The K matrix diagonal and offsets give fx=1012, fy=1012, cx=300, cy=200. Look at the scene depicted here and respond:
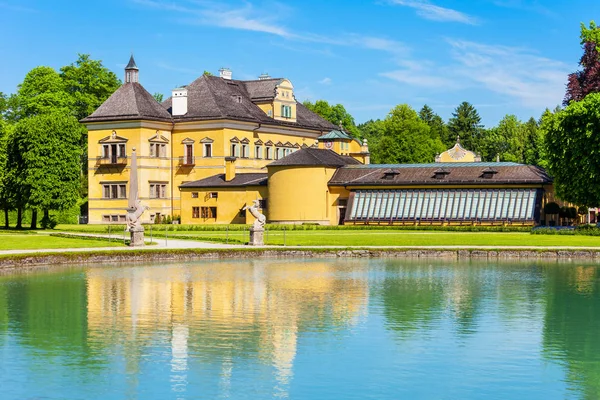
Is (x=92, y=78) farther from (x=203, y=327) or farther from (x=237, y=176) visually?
(x=203, y=327)

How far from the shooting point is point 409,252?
47.5 meters

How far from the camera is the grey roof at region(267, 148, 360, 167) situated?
7471 cm

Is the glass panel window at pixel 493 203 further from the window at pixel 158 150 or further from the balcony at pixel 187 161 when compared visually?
the window at pixel 158 150

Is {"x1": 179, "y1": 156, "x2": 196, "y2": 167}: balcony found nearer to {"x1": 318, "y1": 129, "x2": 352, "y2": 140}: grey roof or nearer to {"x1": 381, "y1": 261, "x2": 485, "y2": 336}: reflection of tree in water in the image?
{"x1": 318, "y1": 129, "x2": 352, "y2": 140}: grey roof

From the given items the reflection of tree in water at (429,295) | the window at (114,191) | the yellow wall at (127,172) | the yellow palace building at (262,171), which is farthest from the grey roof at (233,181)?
the reflection of tree in water at (429,295)

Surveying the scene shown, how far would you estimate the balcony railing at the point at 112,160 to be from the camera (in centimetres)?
8181

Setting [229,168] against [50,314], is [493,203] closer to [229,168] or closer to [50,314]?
[229,168]

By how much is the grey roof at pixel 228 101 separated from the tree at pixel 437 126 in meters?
39.3

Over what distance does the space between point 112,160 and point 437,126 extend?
65030mm

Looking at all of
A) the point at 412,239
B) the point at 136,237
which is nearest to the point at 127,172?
the point at 136,237

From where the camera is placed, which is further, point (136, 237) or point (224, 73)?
point (224, 73)

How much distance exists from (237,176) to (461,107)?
59.2 meters

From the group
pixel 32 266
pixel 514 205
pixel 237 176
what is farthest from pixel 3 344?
pixel 237 176

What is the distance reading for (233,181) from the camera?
79250 mm
